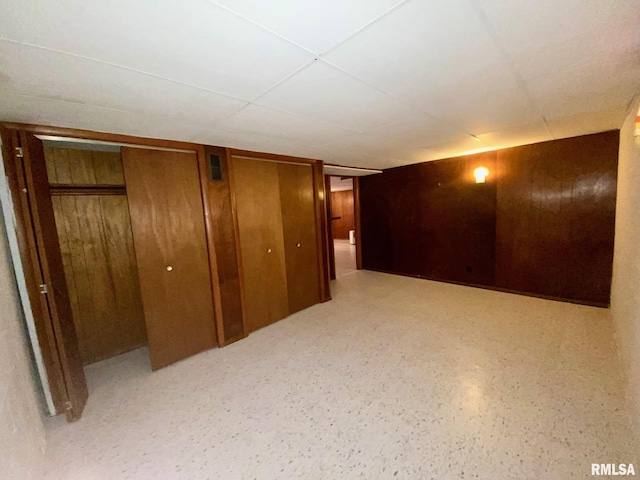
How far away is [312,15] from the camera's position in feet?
3.09

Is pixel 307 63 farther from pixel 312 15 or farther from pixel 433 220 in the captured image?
pixel 433 220

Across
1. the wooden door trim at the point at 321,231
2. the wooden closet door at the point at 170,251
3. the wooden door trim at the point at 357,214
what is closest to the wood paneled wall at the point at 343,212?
the wooden door trim at the point at 357,214

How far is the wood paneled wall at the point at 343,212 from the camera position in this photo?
10109 mm

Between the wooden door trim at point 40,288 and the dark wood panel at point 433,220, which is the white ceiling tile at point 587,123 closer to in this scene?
the dark wood panel at point 433,220

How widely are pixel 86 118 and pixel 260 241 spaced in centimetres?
189

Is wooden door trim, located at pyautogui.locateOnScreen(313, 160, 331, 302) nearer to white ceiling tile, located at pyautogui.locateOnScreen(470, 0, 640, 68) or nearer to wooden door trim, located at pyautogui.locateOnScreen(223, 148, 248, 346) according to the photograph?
wooden door trim, located at pyautogui.locateOnScreen(223, 148, 248, 346)

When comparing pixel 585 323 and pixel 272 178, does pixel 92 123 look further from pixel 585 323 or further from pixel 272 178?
pixel 585 323

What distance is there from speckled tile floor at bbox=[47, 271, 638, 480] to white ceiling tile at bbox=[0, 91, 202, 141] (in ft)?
7.17

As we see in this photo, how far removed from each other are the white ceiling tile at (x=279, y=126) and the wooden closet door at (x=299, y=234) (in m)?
0.93

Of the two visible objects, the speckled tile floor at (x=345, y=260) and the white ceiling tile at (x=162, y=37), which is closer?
the white ceiling tile at (x=162, y=37)

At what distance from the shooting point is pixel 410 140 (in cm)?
287

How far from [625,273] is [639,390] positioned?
1.20 m

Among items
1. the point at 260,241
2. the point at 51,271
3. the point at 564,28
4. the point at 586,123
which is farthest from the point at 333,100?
the point at 586,123

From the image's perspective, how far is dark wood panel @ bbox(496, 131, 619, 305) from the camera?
2984 mm
